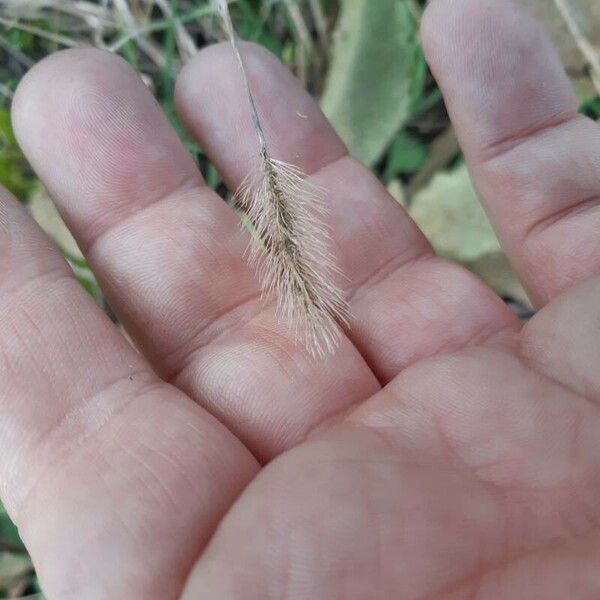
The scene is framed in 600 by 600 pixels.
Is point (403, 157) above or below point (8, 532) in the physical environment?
above

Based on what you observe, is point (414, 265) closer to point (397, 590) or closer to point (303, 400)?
point (303, 400)

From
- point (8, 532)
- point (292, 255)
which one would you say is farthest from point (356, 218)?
point (8, 532)

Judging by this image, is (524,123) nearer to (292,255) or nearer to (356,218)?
(356,218)

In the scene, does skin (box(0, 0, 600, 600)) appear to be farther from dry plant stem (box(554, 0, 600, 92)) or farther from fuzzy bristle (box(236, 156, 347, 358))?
dry plant stem (box(554, 0, 600, 92))

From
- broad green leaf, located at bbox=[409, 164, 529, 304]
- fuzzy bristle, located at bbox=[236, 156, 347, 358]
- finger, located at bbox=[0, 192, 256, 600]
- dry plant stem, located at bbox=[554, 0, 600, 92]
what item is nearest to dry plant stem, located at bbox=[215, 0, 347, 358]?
fuzzy bristle, located at bbox=[236, 156, 347, 358]

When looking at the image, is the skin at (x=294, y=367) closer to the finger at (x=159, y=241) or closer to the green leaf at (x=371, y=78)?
the finger at (x=159, y=241)

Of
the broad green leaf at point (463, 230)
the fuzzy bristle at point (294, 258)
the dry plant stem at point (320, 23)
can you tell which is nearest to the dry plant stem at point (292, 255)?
the fuzzy bristle at point (294, 258)

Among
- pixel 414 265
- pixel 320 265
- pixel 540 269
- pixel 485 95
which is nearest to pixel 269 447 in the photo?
pixel 320 265
